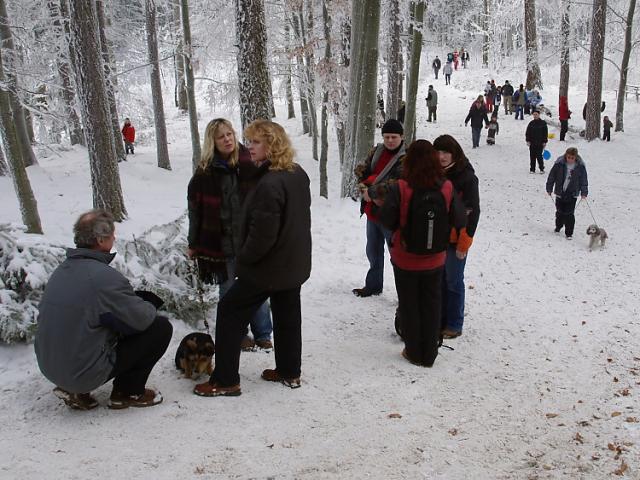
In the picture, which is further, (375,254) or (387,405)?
(375,254)

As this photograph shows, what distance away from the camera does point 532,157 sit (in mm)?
17094

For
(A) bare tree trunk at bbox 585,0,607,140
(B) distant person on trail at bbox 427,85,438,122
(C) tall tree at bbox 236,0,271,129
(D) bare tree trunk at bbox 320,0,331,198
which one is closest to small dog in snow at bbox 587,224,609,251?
(C) tall tree at bbox 236,0,271,129

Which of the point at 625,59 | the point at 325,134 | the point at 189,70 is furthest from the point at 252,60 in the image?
the point at 625,59

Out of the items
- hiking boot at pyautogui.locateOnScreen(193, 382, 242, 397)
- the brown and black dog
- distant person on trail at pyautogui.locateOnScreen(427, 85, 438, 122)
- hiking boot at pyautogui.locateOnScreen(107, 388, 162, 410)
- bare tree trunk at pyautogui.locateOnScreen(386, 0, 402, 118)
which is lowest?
hiking boot at pyautogui.locateOnScreen(193, 382, 242, 397)

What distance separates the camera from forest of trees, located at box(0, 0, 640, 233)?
8664 mm

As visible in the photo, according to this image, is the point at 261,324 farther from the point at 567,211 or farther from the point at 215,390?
the point at 567,211

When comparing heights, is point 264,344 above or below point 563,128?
below

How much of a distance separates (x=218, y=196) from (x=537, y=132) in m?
14.4

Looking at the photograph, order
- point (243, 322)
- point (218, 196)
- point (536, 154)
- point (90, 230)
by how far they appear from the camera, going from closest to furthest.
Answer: point (90, 230)
point (243, 322)
point (218, 196)
point (536, 154)

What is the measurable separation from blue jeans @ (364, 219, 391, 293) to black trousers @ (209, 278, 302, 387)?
232 cm

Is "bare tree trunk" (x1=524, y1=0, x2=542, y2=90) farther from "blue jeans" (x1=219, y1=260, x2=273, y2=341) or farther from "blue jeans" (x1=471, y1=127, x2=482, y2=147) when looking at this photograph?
"blue jeans" (x1=219, y1=260, x2=273, y2=341)

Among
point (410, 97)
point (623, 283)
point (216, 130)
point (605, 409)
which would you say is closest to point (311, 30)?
point (410, 97)

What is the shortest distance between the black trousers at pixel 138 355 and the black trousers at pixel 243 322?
41cm

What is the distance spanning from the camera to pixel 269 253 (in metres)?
3.75
